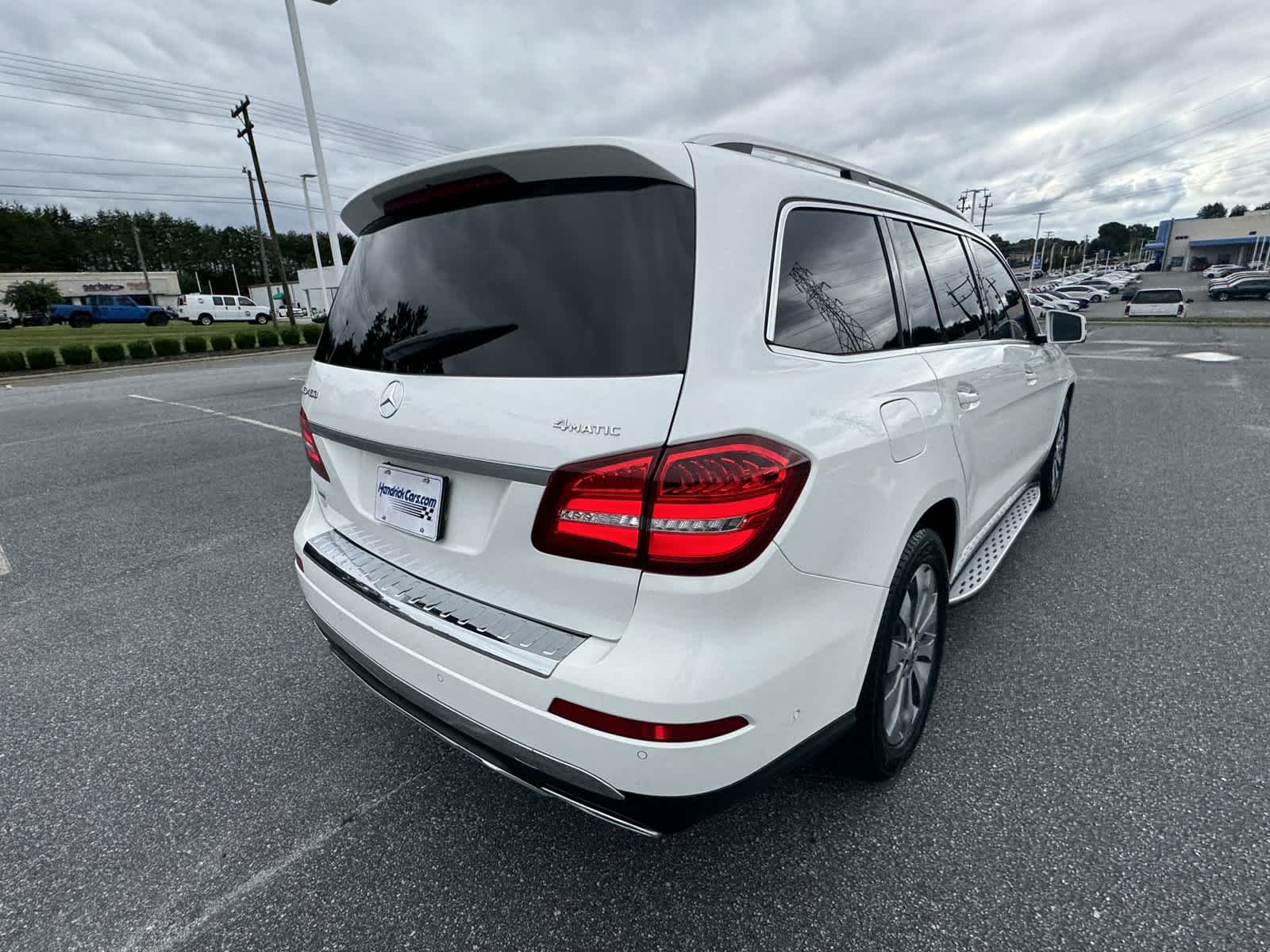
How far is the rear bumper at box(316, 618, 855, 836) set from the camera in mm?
1374

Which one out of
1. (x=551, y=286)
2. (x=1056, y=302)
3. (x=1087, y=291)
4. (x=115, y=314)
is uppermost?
(x=115, y=314)

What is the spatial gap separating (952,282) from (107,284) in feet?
286

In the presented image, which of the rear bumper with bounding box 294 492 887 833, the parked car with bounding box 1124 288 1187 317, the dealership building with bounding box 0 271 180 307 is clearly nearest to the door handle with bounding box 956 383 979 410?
the rear bumper with bounding box 294 492 887 833

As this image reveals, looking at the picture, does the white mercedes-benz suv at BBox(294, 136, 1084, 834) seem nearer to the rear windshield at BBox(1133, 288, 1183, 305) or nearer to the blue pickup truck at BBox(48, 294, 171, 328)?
the rear windshield at BBox(1133, 288, 1183, 305)

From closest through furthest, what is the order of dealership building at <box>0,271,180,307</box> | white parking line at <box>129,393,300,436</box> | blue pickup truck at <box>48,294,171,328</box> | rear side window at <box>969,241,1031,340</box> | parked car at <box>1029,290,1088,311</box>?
rear side window at <box>969,241,1031,340</box> < white parking line at <box>129,393,300,436</box> < parked car at <box>1029,290,1088,311</box> < blue pickup truck at <box>48,294,171,328</box> < dealership building at <box>0,271,180,307</box>

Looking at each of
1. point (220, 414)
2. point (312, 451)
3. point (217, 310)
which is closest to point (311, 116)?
point (220, 414)

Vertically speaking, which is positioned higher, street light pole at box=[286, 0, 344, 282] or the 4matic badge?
street light pole at box=[286, 0, 344, 282]

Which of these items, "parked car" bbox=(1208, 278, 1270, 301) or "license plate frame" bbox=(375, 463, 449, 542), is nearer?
"license plate frame" bbox=(375, 463, 449, 542)

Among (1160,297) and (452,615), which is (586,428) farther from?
(1160,297)

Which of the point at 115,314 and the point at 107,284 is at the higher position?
the point at 107,284

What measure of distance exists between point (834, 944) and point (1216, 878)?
1.05 m

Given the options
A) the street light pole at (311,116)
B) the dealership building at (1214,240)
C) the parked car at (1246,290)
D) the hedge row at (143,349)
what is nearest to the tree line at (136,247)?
the hedge row at (143,349)

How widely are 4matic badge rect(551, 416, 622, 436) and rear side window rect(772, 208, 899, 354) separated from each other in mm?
475

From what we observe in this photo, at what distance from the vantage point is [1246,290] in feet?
129
